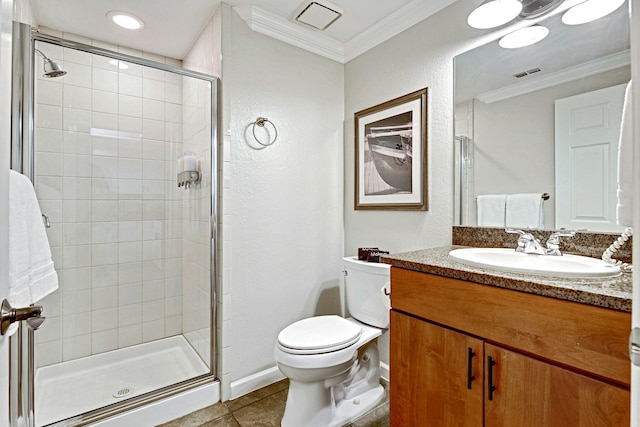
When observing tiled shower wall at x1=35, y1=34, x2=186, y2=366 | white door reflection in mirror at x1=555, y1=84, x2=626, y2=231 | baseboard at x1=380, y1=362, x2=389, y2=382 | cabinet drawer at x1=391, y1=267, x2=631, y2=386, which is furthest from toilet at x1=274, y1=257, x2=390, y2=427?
tiled shower wall at x1=35, y1=34, x2=186, y2=366

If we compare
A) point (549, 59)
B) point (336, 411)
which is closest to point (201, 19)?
point (549, 59)

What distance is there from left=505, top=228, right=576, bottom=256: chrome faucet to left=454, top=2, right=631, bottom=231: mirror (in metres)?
0.06

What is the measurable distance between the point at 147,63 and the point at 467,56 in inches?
65.9

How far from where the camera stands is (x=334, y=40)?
7.07 ft

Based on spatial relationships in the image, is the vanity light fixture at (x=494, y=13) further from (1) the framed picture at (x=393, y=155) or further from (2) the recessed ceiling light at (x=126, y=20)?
(2) the recessed ceiling light at (x=126, y=20)

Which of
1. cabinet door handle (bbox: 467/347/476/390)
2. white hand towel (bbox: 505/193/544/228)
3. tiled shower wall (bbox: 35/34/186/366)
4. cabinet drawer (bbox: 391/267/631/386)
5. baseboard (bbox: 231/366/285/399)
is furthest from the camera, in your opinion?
tiled shower wall (bbox: 35/34/186/366)

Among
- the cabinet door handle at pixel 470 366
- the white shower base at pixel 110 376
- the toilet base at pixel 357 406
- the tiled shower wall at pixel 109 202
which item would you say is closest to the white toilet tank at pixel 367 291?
the toilet base at pixel 357 406

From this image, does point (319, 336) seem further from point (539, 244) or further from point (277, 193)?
point (539, 244)

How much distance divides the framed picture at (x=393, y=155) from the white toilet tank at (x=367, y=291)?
43 centimetres

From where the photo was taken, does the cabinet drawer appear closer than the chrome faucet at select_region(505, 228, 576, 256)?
Yes

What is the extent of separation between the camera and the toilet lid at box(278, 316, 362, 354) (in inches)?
56.5

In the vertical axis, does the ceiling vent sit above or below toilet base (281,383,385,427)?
above

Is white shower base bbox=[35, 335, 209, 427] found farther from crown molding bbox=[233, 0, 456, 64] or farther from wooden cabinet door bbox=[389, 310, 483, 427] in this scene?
crown molding bbox=[233, 0, 456, 64]

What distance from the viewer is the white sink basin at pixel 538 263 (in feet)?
3.01
